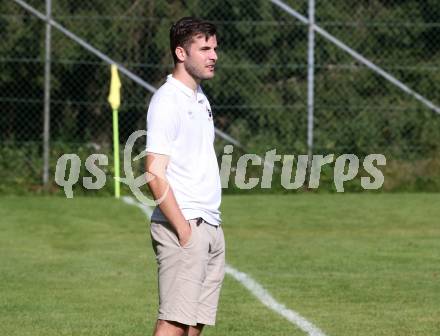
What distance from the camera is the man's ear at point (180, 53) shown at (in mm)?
5777

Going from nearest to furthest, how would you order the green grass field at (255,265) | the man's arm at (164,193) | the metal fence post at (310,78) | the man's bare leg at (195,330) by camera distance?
the man's arm at (164,193)
the man's bare leg at (195,330)
the green grass field at (255,265)
the metal fence post at (310,78)

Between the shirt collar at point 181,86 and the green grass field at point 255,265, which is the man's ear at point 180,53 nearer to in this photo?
the shirt collar at point 181,86

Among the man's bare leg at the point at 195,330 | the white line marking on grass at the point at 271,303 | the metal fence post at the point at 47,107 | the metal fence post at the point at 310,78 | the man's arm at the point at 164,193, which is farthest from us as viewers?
the metal fence post at the point at 310,78

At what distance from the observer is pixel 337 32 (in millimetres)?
20375

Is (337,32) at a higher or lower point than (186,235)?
higher

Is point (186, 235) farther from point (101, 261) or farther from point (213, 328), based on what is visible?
point (101, 261)

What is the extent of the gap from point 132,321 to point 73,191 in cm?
1053

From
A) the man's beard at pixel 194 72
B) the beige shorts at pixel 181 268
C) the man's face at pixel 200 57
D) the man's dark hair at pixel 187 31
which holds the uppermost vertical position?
the man's dark hair at pixel 187 31

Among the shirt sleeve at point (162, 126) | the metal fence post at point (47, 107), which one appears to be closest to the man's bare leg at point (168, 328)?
the shirt sleeve at point (162, 126)

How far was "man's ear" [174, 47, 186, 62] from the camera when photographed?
5.78m

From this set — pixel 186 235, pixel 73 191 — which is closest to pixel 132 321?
pixel 186 235

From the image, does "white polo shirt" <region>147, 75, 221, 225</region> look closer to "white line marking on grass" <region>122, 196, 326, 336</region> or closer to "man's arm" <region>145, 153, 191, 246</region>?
"man's arm" <region>145, 153, 191, 246</region>

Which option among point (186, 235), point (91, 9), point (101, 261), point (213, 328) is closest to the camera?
point (186, 235)

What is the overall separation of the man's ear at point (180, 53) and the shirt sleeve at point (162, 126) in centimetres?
24
